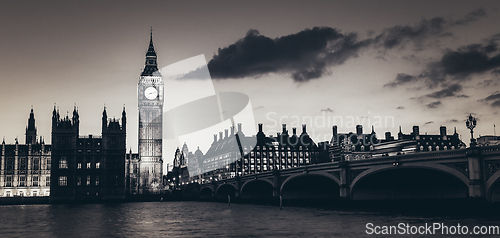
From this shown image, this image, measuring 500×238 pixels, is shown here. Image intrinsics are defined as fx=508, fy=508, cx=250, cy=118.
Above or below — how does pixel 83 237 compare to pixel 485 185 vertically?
below

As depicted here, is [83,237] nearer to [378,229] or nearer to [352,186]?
[378,229]

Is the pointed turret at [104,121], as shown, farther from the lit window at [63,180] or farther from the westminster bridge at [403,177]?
the westminster bridge at [403,177]

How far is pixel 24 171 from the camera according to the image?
173 meters

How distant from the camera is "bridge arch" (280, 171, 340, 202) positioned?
9194 centimetres

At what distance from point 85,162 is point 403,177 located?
11116 centimetres

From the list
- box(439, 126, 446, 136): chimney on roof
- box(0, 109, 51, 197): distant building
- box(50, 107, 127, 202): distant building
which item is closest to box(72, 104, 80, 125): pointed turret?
box(50, 107, 127, 202): distant building

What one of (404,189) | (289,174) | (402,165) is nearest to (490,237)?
(402,165)

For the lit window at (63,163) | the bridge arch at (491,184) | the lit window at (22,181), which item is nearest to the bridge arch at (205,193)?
the lit window at (63,163)

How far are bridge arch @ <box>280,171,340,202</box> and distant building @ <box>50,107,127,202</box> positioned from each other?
2702 inches

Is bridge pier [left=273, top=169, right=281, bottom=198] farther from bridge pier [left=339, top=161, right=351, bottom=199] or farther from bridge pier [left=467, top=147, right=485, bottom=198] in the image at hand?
bridge pier [left=467, top=147, right=485, bottom=198]

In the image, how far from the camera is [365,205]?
71.9 metres

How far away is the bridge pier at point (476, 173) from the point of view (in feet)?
170

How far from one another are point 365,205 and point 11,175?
139 meters

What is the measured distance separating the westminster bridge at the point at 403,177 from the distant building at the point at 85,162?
56.8 m
